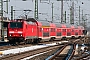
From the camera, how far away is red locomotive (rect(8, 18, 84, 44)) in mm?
29578

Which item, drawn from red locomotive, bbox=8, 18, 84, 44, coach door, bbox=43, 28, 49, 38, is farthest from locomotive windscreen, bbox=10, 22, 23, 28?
coach door, bbox=43, 28, 49, 38

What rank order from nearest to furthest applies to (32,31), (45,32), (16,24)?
1. (16,24)
2. (32,31)
3. (45,32)

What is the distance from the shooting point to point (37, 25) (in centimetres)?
3481

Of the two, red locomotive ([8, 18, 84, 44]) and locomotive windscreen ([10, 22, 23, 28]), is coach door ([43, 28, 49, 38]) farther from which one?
locomotive windscreen ([10, 22, 23, 28])

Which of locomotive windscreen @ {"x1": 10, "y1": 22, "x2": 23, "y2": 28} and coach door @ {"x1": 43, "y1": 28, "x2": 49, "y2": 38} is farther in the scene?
coach door @ {"x1": 43, "y1": 28, "x2": 49, "y2": 38}

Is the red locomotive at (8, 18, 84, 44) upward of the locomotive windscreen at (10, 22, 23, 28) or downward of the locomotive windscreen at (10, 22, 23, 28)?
downward

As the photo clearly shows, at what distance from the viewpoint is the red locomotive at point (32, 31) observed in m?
29.6

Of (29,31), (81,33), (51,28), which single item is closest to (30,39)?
(29,31)

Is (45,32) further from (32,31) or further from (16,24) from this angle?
(16,24)

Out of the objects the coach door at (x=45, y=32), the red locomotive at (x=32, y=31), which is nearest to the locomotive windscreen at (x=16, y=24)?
the red locomotive at (x=32, y=31)

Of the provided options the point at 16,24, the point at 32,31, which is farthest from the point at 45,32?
the point at 16,24

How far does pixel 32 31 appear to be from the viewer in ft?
107

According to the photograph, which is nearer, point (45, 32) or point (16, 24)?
point (16, 24)

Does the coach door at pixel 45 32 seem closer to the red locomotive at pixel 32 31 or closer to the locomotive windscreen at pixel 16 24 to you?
the red locomotive at pixel 32 31
